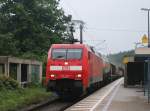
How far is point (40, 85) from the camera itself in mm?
38344

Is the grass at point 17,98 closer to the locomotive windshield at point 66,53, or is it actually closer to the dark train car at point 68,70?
the dark train car at point 68,70

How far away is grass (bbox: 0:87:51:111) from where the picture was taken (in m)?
22.2

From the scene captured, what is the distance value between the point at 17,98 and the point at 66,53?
15.0 feet

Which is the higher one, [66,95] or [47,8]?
[47,8]

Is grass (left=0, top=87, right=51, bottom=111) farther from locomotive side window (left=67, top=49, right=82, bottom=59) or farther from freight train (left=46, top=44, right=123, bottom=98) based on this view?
locomotive side window (left=67, top=49, right=82, bottom=59)

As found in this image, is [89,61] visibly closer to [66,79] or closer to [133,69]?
[66,79]

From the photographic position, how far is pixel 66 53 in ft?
95.6

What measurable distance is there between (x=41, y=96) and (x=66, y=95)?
6.29 feet

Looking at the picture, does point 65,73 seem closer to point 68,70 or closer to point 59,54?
point 68,70

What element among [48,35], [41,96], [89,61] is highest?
[48,35]

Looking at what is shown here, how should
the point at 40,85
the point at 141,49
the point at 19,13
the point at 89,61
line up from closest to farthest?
the point at 141,49
the point at 89,61
the point at 40,85
the point at 19,13

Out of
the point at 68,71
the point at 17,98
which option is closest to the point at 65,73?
the point at 68,71

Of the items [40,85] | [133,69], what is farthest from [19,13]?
[40,85]

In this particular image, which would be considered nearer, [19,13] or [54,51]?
[54,51]
